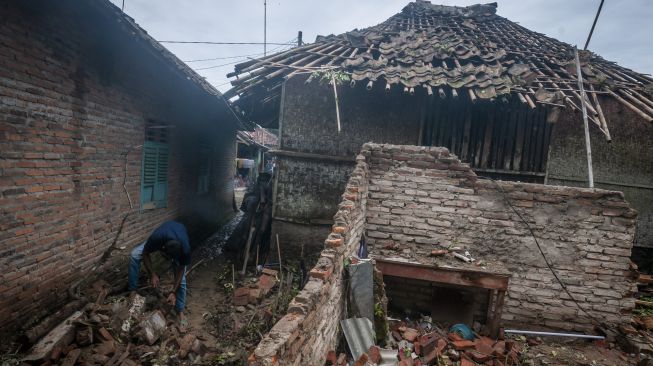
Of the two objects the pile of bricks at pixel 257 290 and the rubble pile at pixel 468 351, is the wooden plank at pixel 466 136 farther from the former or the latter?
the pile of bricks at pixel 257 290

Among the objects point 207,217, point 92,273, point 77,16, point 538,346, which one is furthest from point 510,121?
point 207,217

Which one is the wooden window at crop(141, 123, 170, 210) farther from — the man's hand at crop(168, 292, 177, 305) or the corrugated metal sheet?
the corrugated metal sheet

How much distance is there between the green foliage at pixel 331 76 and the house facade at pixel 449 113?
24 mm

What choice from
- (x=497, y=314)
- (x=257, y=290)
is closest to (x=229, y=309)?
(x=257, y=290)

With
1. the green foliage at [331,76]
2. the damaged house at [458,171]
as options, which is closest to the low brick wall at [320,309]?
the damaged house at [458,171]

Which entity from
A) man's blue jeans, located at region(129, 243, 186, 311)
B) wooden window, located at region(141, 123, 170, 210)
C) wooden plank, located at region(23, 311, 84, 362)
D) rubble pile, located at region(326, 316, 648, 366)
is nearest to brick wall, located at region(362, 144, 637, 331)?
rubble pile, located at region(326, 316, 648, 366)

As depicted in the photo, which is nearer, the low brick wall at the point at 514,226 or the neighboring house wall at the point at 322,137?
the low brick wall at the point at 514,226

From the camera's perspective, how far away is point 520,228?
4738 millimetres

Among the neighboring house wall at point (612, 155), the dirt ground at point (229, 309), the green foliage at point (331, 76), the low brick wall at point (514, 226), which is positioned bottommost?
the dirt ground at point (229, 309)

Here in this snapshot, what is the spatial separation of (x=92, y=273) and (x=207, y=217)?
5.74 metres

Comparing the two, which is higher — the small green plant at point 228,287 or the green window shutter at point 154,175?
the green window shutter at point 154,175

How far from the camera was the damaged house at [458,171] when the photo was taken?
4469mm

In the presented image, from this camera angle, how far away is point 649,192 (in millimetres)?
6207

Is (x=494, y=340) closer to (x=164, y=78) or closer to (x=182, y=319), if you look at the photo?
(x=182, y=319)
